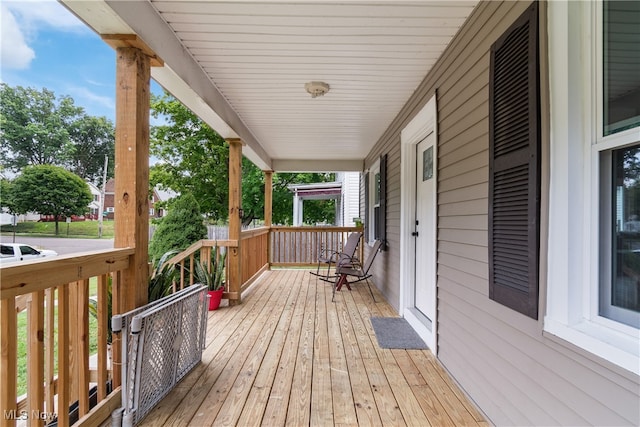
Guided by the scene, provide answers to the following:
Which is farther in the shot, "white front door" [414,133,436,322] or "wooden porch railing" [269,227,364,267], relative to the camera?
"wooden porch railing" [269,227,364,267]

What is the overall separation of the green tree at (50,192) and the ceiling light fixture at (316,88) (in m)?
2.11

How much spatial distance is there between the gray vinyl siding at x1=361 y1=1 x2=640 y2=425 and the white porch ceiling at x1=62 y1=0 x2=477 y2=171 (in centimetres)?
30

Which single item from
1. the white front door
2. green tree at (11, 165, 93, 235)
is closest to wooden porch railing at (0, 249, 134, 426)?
green tree at (11, 165, 93, 235)

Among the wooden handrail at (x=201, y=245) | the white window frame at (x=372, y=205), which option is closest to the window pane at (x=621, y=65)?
the wooden handrail at (x=201, y=245)

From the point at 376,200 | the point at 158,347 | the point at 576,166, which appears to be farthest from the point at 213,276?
the point at 576,166

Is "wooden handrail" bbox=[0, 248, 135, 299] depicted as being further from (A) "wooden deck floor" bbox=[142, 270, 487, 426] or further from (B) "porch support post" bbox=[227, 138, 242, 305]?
(B) "porch support post" bbox=[227, 138, 242, 305]

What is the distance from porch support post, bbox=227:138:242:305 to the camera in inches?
157

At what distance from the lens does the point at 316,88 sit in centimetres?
289

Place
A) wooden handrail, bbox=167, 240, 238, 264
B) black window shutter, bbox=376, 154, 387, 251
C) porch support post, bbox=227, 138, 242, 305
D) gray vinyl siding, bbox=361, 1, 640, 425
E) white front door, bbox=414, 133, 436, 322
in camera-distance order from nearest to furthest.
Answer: gray vinyl siding, bbox=361, 1, 640, 425 → white front door, bbox=414, 133, 436, 322 → wooden handrail, bbox=167, 240, 238, 264 → porch support post, bbox=227, 138, 242, 305 → black window shutter, bbox=376, 154, 387, 251

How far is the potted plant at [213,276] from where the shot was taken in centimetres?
365

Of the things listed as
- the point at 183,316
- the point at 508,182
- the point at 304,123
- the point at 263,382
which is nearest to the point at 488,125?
the point at 508,182

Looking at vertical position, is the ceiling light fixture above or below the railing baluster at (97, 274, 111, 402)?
above

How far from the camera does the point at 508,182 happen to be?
4.91 ft

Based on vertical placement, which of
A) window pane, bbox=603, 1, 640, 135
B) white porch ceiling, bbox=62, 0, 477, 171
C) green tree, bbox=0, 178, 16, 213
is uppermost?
white porch ceiling, bbox=62, 0, 477, 171
